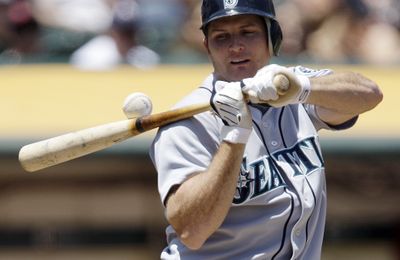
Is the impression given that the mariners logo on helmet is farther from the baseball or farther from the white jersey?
the baseball

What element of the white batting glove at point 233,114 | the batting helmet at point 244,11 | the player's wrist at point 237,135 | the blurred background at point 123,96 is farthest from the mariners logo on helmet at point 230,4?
the blurred background at point 123,96

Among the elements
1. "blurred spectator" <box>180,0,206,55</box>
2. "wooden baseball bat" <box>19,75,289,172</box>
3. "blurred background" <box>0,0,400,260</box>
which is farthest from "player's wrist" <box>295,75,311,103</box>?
"blurred spectator" <box>180,0,206,55</box>

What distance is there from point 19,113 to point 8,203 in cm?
67

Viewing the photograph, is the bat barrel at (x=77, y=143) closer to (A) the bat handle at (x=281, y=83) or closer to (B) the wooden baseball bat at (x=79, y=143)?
(B) the wooden baseball bat at (x=79, y=143)

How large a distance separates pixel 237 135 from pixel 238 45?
325mm

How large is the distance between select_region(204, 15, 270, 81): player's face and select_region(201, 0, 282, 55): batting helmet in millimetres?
23

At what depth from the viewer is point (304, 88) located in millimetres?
3531

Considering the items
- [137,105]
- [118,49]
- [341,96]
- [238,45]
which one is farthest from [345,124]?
[118,49]

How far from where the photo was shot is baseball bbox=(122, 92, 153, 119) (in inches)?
147

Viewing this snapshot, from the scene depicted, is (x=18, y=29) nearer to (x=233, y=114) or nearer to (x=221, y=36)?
(x=221, y=36)

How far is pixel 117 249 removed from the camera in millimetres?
7891

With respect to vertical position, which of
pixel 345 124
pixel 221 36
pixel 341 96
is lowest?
pixel 345 124

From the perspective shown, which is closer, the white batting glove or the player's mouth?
the white batting glove

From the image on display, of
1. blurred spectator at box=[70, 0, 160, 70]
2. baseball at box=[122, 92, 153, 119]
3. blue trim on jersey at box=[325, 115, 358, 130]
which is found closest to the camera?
baseball at box=[122, 92, 153, 119]
